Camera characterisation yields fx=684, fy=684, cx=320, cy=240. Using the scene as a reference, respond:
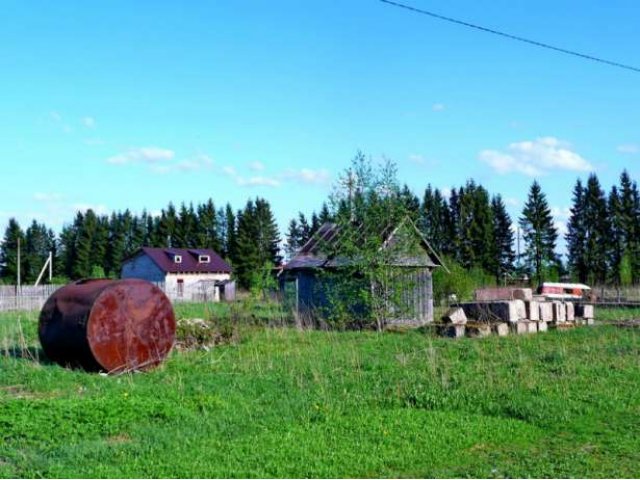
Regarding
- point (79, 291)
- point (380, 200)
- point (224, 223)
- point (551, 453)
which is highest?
point (224, 223)

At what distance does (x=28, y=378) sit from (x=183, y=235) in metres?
80.8

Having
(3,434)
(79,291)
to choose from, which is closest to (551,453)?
(3,434)

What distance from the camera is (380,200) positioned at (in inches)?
957

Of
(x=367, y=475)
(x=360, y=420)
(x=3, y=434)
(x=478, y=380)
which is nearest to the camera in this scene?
(x=367, y=475)

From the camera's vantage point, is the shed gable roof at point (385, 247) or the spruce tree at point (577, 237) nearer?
the shed gable roof at point (385, 247)

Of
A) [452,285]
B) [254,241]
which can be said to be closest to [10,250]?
[254,241]

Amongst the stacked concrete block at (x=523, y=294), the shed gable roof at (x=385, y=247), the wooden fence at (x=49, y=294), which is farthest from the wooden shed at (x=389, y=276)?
the wooden fence at (x=49, y=294)

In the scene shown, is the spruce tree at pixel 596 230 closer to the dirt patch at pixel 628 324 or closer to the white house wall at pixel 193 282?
the white house wall at pixel 193 282

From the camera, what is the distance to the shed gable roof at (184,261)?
67.1 meters

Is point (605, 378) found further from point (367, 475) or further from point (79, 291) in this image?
point (79, 291)

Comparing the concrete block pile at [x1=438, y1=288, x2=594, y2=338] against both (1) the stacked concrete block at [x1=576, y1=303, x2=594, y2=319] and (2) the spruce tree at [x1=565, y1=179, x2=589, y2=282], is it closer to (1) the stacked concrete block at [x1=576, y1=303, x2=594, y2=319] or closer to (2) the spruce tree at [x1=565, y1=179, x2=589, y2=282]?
(1) the stacked concrete block at [x1=576, y1=303, x2=594, y2=319]

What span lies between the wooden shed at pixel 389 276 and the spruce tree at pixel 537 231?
5089 centimetres

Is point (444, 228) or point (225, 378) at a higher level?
point (444, 228)

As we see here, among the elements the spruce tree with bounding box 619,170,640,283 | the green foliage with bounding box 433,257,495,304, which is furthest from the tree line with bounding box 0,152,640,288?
the green foliage with bounding box 433,257,495,304
